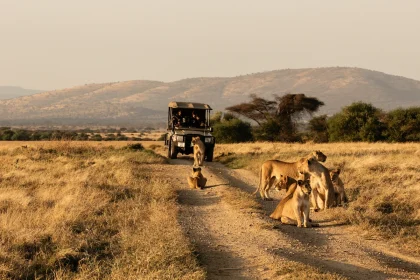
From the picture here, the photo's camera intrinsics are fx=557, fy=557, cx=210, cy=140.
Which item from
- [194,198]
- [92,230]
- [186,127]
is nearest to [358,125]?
[186,127]

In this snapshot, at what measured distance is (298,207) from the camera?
10336mm

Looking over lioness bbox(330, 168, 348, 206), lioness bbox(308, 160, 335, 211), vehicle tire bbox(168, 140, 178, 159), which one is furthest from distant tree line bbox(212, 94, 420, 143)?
lioness bbox(308, 160, 335, 211)

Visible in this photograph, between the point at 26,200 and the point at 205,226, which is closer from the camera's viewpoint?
the point at 205,226

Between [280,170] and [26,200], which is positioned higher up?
[280,170]

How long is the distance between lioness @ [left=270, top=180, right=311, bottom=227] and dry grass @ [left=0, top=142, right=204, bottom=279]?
84.3 inches

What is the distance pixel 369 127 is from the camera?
44.7 m

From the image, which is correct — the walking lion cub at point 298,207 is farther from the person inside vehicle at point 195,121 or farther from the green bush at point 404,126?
the green bush at point 404,126

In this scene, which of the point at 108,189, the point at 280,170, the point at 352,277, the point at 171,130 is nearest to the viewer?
the point at 352,277

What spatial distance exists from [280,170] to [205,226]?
3750 millimetres

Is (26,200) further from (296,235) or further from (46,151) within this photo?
(46,151)

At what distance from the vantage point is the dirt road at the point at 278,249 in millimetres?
7379

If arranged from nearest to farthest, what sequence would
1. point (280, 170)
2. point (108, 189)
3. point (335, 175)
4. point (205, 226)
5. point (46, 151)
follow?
1. point (205, 226)
2. point (335, 175)
3. point (280, 170)
4. point (108, 189)
5. point (46, 151)

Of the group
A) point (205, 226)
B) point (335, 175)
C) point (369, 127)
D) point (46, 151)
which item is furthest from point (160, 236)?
point (369, 127)

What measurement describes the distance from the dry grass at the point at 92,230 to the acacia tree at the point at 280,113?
32.7 m
